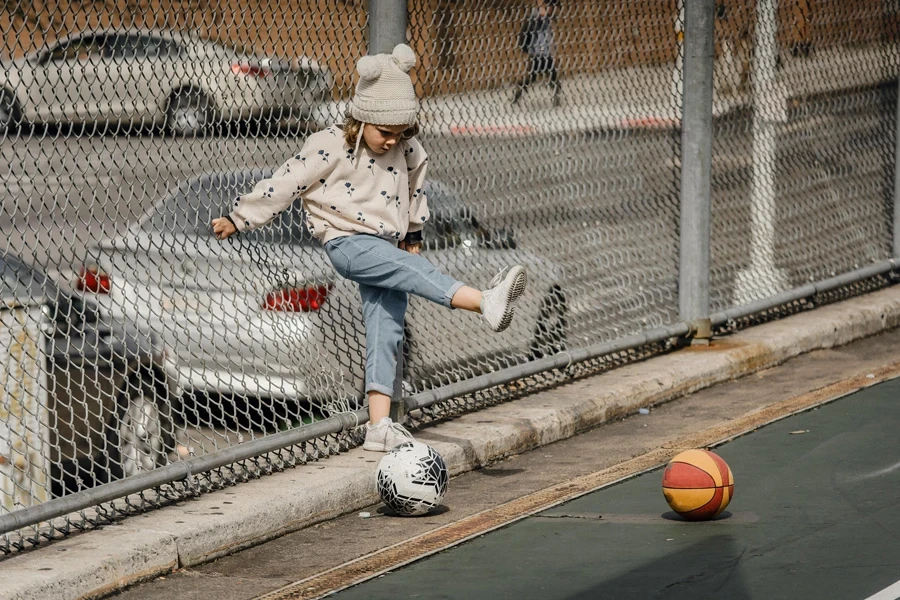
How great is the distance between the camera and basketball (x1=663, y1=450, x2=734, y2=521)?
16.9 feet

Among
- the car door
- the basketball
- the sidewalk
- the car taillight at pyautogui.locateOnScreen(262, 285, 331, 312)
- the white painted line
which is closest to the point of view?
the white painted line

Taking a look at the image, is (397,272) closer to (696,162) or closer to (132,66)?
(132,66)

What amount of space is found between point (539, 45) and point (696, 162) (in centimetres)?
122

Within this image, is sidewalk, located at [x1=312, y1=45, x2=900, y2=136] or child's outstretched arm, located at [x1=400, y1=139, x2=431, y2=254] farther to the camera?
sidewalk, located at [x1=312, y1=45, x2=900, y2=136]

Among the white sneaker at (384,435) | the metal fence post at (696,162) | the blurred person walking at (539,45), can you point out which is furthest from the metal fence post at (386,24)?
the metal fence post at (696,162)

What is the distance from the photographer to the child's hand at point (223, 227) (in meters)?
5.39

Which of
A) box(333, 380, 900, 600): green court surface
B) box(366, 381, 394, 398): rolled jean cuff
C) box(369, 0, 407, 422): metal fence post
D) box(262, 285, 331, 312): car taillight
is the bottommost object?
box(333, 380, 900, 600): green court surface

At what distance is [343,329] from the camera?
21.2ft

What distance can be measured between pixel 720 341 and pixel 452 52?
2.75 m

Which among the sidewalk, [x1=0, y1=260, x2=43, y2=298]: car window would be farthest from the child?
[x1=0, y1=260, x2=43, y2=298]: car window

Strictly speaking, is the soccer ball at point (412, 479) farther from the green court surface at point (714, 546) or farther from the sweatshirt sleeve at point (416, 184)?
the sweatshirt sleeve at point (416, 184)

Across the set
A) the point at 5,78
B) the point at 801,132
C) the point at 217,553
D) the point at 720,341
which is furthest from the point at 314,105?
the point at 801,132

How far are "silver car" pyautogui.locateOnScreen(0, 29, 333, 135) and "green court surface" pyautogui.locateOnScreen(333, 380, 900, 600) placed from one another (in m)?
2.10

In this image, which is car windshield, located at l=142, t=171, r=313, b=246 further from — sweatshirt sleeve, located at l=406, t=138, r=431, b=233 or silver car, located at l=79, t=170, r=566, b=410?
sweatshirt sleeve, located at l=406, t=138, r=431, b=233
